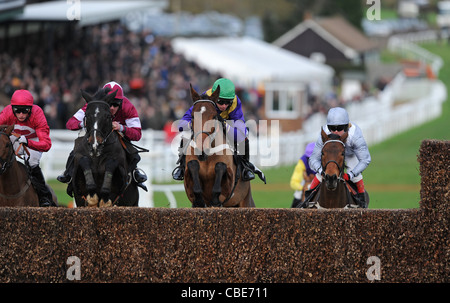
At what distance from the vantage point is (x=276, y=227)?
300 inches

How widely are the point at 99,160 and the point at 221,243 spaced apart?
1.58m

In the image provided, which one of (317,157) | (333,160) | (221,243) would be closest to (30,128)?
(221,243)

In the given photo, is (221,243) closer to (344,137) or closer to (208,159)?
(208,159)

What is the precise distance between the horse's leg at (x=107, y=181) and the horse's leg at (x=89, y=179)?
7cm

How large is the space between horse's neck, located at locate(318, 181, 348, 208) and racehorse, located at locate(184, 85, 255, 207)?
0.88 meters

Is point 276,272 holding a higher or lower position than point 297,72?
lower

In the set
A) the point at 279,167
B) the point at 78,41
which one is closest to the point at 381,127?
the point at 279,167

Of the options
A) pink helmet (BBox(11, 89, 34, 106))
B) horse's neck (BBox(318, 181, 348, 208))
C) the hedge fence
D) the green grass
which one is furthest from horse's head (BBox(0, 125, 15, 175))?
the green grass

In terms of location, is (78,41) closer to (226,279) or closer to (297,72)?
(297,72)

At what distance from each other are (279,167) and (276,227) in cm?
1586

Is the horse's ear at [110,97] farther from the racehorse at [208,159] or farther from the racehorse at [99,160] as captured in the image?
the racehorse at [208,159]

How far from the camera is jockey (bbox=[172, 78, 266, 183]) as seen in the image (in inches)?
346

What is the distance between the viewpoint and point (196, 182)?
27.4 ft

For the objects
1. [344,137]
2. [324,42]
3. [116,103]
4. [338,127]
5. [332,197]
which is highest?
[324,42]
